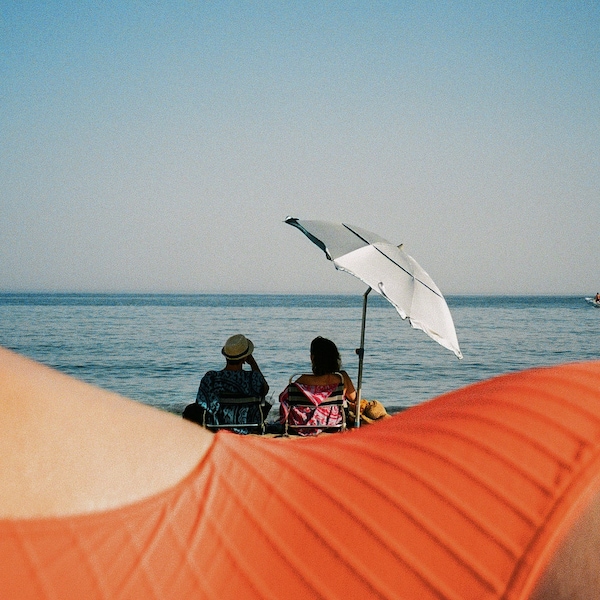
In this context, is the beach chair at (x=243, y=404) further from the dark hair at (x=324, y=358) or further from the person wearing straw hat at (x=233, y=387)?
the dark hair at (x=324, y=358)

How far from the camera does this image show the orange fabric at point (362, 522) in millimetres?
615

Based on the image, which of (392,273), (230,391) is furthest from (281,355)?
(392,273)

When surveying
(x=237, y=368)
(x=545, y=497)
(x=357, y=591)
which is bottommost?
(x=237, y=368)

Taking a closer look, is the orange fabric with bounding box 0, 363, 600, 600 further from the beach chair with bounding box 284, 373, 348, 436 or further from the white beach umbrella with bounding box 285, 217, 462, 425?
the beach chair with bounding box 284, 373, 348, 436

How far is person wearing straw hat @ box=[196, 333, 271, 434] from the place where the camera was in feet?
22.4

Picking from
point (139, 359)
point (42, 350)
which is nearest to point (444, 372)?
point (139, 359)

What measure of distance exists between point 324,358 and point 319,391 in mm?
412

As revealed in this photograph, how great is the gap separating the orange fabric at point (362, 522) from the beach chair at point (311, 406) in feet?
19.8

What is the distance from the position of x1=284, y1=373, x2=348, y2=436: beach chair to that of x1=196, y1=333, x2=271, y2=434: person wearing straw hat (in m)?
0.38

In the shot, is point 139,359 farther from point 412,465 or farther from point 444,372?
point 412,465

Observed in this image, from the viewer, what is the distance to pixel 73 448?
68cm

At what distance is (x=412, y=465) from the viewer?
0.71 metres

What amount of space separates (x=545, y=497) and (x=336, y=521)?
9.7 inches

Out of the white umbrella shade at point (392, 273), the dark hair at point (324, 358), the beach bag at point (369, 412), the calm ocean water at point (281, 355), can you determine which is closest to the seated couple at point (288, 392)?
the dark hair at point (324, 358)
